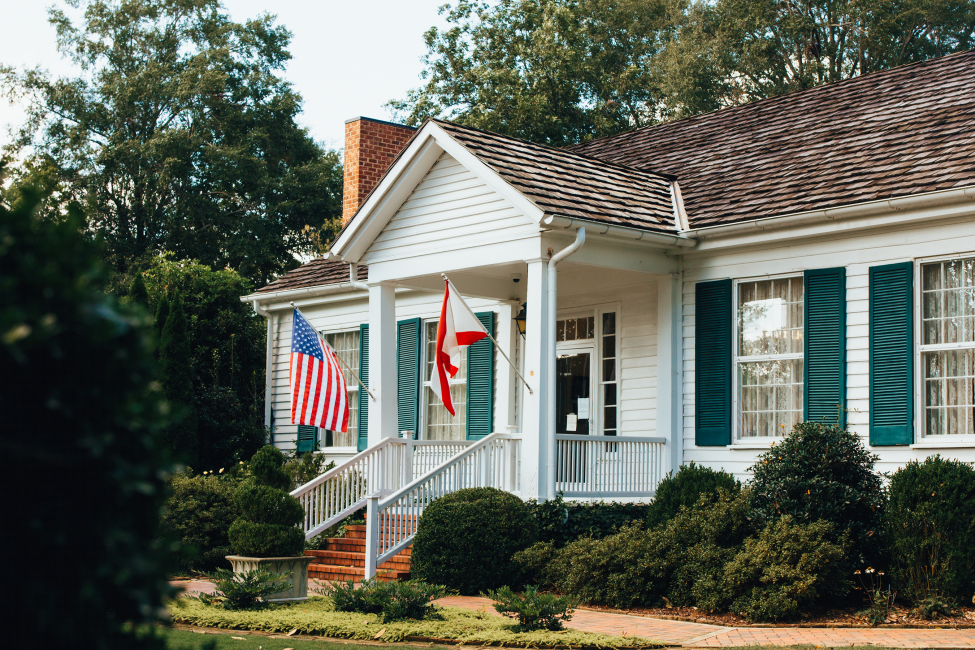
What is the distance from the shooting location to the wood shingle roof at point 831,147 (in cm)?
1147

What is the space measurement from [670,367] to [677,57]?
64.7 feet

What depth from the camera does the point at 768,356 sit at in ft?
40.0

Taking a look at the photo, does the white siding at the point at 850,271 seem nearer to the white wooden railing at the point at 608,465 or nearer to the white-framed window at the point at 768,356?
the white-framed window at the point at 768,356

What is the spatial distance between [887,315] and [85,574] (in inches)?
395

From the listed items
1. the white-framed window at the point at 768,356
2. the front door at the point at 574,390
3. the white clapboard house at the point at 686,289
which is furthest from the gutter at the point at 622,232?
the front door at the point at 574,390

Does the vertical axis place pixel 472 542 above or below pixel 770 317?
below

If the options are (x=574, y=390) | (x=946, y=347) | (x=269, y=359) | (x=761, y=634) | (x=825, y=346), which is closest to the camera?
(x=761, y=634)

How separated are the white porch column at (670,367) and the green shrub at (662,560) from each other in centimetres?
235

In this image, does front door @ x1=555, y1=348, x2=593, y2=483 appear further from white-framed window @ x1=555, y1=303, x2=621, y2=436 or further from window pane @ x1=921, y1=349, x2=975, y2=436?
window pane @ x1=921, y1=349, x2=975, y2=436

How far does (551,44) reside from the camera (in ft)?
98.8

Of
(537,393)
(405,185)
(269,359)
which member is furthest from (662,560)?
(269,359)

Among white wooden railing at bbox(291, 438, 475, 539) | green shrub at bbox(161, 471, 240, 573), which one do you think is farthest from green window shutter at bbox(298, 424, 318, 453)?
white wooden railing at bbox(291, 438, 475, 539)

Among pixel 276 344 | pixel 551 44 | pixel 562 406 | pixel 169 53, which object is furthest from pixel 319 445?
pixel 169 53

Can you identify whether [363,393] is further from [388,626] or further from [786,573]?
[786,573]
